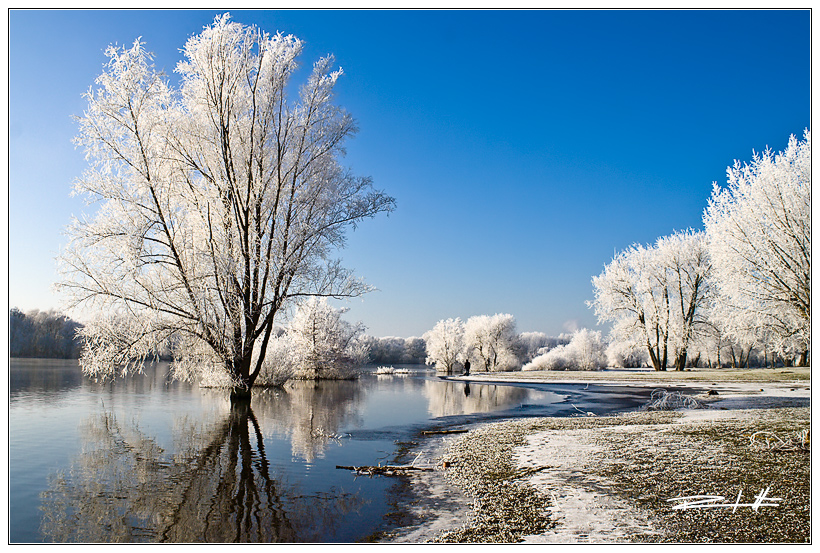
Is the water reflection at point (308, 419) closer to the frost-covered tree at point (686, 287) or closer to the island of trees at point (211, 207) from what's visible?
the island of trees at point (211, 207)

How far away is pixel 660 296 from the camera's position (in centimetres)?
4147

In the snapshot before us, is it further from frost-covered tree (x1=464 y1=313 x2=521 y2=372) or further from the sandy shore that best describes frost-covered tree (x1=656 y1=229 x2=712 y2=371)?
the sandy shore

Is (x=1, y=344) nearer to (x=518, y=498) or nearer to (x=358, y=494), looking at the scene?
(x=358, y=494)

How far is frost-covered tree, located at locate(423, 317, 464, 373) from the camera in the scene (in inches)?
2527

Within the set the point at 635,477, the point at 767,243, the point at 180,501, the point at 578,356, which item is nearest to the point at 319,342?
the point at 767,243

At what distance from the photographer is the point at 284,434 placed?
10828 millimetres

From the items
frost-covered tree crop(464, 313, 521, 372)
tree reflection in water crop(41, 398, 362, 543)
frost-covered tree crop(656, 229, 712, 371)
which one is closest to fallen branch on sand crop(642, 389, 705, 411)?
tree reflection in water crop(41, 398, 362, 543)

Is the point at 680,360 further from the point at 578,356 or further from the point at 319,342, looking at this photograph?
the point at 319,342

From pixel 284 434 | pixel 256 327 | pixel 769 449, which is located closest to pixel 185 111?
pixel 256 327
